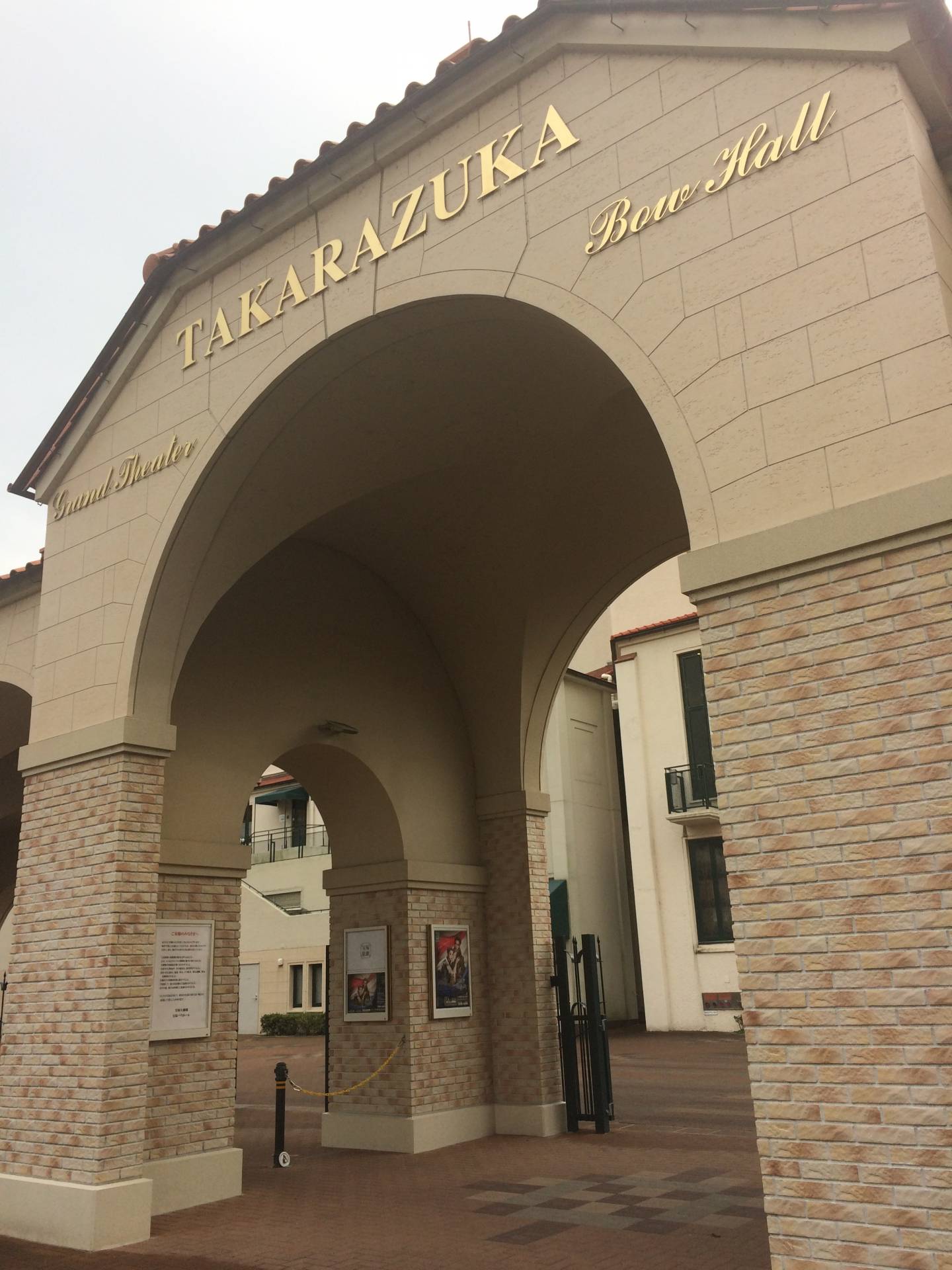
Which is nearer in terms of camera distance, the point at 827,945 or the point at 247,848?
the point at 827,945

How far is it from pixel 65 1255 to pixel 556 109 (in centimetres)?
817

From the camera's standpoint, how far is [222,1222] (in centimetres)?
779

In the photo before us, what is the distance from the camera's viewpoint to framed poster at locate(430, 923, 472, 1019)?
10.8 meters

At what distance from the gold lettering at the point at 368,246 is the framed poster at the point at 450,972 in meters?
6.66

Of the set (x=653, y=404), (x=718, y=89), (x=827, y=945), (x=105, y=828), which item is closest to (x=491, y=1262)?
(x=827, y=945)

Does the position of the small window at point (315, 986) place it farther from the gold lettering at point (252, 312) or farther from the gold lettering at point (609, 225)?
the gold lettering at point (609, 225)

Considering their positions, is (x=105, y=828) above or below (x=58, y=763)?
below

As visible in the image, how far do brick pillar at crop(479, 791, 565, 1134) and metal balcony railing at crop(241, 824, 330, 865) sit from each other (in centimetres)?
1948

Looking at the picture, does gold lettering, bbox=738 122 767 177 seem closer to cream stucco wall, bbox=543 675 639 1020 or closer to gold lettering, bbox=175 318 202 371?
gold lettering, bbox=175 318 202 371

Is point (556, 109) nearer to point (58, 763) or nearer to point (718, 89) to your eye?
point (718, 89)

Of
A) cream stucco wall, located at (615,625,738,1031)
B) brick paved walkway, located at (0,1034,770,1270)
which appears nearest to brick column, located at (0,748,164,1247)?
brick paved walkway, located at (0,1034,770,1270)

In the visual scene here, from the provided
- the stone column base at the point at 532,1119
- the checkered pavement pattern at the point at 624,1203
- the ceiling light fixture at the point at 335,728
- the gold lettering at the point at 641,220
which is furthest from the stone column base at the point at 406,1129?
the gold lettering at the point at 641,220

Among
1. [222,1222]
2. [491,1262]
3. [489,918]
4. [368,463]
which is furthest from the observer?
[489,918]

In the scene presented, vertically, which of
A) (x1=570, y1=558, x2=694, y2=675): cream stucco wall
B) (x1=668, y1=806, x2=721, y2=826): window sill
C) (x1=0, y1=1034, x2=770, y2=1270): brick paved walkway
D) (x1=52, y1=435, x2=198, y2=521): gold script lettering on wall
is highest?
(x1=570, y1=558, x2=694, y2=675): cream stucco wall
